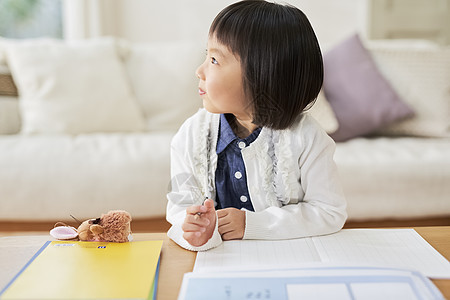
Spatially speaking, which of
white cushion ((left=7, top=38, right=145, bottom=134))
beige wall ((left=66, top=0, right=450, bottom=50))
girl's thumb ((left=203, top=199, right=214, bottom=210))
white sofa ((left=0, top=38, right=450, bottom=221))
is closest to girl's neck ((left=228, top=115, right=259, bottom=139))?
girl's thumb ((left=203, top=199, right=214, bottom=210))

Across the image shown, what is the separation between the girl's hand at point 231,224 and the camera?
0.80 meters

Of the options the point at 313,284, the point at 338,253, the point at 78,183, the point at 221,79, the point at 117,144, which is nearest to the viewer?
the point at 313,284

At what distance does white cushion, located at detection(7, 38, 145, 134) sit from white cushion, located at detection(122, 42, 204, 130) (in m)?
0.07

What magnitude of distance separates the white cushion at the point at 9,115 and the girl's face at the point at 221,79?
148 cm

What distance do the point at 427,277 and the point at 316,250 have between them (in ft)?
0.53

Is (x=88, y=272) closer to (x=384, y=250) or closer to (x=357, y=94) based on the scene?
(x=384, y=250)

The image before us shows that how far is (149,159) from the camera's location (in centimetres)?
171

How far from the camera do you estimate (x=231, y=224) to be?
32.0 inches

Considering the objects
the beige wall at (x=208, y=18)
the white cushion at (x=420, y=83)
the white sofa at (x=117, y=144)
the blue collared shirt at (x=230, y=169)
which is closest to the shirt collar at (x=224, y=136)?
the blue collared shirt at (x=230, y=169)

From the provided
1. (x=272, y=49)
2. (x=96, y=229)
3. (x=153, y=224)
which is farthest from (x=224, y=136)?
(x=153, y=224)

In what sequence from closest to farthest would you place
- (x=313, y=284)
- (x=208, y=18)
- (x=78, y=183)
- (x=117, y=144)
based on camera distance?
(x=313, y=284) < (x=78, y=183) < (x=117, y=144) < (x=208, y=18)

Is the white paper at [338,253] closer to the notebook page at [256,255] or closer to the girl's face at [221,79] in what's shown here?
the notebook page at [256,255]

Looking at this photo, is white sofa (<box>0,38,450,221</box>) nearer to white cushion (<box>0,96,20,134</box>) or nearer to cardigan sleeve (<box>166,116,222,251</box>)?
white cushion (<box>0,96,20,134</box>)

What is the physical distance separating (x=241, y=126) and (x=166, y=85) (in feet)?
4.24
